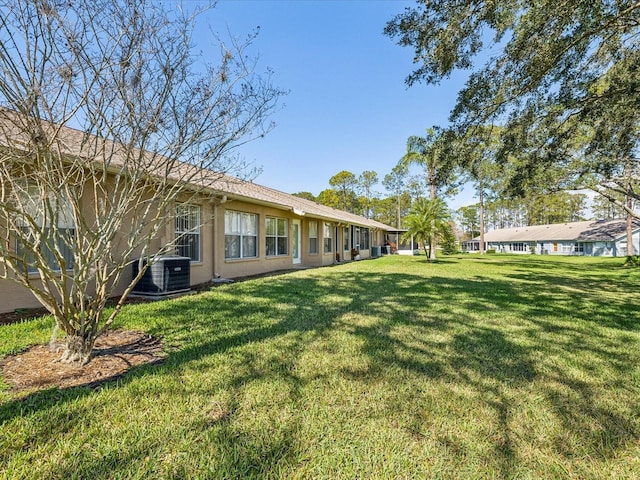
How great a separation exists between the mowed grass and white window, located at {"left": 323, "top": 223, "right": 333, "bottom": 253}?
12544mm

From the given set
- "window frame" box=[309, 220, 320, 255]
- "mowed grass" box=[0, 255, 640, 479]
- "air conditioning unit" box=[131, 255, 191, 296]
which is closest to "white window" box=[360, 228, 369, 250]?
"window frame" box=[309, 220, 320, 255]

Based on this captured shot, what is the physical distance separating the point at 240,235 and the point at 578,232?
46042mm

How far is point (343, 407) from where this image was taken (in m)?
2.61

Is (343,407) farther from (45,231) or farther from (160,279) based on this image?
(160,279)

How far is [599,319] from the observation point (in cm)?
580

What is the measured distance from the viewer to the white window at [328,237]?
17.6 metres

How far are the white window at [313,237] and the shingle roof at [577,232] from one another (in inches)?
1479

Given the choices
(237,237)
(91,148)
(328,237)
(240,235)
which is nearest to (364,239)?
(328,237)

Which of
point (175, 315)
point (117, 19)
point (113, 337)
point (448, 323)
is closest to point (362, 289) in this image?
point (448, 323)

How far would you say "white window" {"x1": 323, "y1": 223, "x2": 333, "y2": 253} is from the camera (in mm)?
17641

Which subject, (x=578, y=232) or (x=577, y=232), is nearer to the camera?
(x=578, y=232)

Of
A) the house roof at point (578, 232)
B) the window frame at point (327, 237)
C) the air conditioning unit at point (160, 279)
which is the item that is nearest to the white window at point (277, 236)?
the window frame at point (327, 237)

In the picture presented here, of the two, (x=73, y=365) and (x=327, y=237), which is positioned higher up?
(x=327, y=237)

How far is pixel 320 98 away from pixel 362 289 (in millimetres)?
A: 7073
